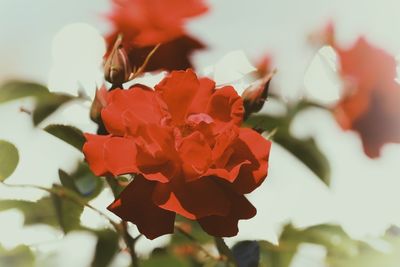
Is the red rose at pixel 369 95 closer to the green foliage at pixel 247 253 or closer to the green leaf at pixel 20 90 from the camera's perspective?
the green foliage at pixel 247 253

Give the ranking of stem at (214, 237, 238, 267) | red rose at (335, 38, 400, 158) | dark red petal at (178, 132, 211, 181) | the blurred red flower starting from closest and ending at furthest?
dark red petal at (178, 132, 211, 181), stem at (214, 237, 238, 267), the blurred red flower, red rose at (335, 38, 400, 158)

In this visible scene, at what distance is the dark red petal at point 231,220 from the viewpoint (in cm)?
67

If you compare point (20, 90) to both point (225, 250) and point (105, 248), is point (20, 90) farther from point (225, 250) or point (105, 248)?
point (225, 250)

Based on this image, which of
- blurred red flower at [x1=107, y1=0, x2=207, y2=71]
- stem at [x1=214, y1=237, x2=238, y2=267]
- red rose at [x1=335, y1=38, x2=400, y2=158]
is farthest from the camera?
red rose at [x1=335, y1=38, x2=400, y2=158]

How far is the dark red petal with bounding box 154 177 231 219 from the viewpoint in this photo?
650mm

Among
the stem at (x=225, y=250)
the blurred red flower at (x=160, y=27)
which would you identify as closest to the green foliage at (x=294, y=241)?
the stem at (x=225, y=250)

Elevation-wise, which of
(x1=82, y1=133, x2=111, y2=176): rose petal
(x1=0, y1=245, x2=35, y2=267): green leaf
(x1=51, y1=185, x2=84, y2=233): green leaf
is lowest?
(x1=0, y1=245, x2=35, y2=267): green leaf

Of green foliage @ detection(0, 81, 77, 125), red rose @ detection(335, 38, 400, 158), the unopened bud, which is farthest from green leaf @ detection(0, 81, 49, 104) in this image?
red rose @ detection(335, 38, 400, 158)

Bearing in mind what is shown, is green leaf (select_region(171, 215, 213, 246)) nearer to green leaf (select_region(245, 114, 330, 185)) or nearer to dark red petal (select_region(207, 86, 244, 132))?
green leaf (select_region(245, 114, 330, 185))

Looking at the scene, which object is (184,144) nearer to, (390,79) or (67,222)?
(67,222)

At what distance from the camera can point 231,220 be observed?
67 cm

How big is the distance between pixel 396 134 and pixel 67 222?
0.57 m

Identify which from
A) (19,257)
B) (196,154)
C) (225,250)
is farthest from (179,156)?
(19,257)

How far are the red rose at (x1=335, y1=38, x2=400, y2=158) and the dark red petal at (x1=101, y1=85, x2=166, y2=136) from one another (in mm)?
465
